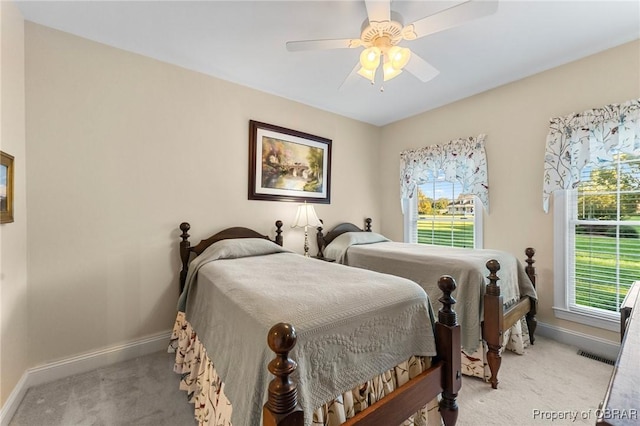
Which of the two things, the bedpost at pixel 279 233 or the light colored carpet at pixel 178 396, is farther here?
the bedpost at pixel 279 233

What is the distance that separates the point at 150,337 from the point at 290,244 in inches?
63.1

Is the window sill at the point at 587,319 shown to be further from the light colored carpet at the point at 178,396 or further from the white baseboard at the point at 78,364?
the white baseboard at the point at 78,364

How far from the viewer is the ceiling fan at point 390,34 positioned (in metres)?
1.45

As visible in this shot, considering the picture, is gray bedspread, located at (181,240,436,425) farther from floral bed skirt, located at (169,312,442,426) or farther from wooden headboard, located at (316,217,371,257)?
wooden headboard, located at (316,217,371,257)

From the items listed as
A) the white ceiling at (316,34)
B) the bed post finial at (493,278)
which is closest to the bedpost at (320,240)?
the white ceiling at (316,34)

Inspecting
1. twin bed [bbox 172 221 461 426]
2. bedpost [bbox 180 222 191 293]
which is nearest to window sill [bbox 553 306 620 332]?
twin bed [bbox 172 221 461 426]

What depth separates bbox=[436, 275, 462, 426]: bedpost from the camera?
4.53ft

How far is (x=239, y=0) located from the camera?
1734mm

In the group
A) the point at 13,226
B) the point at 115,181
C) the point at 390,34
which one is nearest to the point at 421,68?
the point at 390,34

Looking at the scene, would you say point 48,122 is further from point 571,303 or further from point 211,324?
point 571,303

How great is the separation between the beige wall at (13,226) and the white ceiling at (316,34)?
0.33 metres

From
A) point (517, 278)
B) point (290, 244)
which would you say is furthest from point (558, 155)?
point (290, 244)

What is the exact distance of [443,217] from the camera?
354 cm

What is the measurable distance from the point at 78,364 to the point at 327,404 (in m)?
2.14
